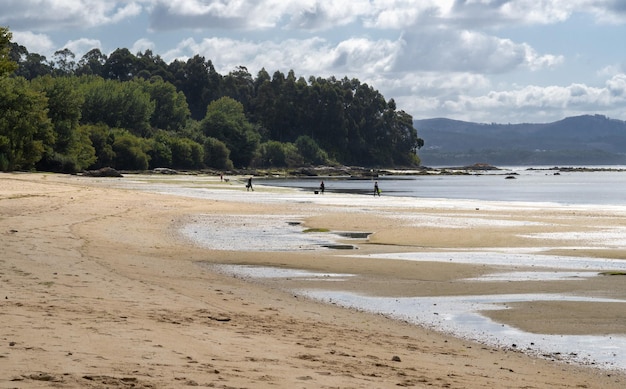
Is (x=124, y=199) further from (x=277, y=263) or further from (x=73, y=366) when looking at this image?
(x=73, y=366)

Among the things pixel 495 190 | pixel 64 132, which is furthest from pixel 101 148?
pixel 495 190

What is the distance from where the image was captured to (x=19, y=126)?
8862cm

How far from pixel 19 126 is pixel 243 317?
8140 cm

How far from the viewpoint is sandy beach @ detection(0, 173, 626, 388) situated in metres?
8.86

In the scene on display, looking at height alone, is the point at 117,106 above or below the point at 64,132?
above

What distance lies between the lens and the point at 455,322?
14.2m

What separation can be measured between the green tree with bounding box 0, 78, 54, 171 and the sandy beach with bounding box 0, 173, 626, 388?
61.2 m

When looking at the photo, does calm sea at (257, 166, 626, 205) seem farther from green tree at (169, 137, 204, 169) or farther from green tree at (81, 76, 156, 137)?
green tree at (81, 76, 156, 137)

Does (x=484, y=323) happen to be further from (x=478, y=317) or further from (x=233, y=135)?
(x=233, y=135)

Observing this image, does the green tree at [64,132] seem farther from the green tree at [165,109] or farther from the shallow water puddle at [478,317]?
the shallow water puddle at [478,317]

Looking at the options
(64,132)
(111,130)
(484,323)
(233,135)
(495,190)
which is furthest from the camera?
(233,135)

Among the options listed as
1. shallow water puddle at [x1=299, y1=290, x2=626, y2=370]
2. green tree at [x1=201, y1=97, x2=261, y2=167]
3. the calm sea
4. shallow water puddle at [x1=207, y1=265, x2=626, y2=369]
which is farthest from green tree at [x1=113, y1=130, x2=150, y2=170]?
shallow water puddle at [x1=299, y1=290, x2=626, y2=370]

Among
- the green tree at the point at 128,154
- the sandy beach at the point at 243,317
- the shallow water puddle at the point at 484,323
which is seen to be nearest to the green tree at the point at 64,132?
the green tree at the point at 128,154

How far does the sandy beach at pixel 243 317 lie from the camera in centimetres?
886
